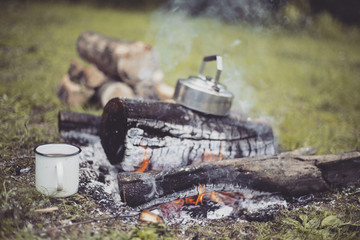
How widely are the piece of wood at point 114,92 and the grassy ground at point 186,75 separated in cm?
26

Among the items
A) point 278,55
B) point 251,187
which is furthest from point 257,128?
point 278,55

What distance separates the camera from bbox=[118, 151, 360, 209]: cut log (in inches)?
79.2

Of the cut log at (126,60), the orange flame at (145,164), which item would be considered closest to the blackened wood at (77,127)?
the orange flame at (145,164)

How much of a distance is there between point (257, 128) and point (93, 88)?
2600 mm

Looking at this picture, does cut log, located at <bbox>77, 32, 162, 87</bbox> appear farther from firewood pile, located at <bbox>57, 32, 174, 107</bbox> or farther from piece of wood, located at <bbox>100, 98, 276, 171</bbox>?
piece of wood, located at <bbox>100, 98, 276, 171</bbox>

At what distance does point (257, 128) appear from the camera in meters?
2.79

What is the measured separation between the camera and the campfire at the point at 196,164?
2.08 m

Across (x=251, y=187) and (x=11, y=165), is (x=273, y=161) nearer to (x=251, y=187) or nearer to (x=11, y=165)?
(x=251, y=187)

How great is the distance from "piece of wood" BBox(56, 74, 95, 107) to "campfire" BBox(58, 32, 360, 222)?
1.57 metres

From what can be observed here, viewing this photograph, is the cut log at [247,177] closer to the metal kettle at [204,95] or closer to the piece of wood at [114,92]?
the metal kettle at [204,95]

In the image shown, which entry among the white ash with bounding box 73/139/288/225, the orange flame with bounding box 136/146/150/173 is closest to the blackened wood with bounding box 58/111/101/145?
the white ash with bounding box 73/139/288/225

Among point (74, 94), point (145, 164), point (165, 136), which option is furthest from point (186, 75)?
point (145, 164)

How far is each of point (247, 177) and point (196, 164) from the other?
417 millimetres

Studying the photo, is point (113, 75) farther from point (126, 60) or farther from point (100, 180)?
point (100, 180)
